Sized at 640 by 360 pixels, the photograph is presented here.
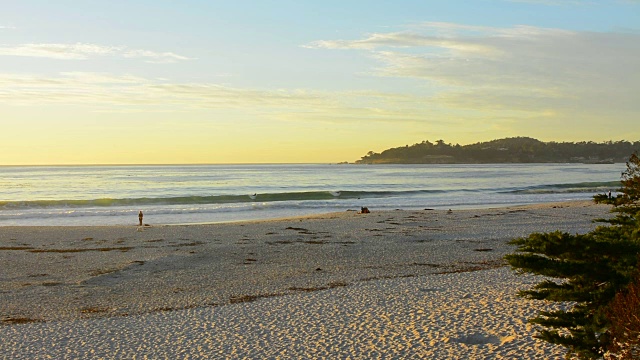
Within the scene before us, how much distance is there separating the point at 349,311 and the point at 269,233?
1151 centimetres

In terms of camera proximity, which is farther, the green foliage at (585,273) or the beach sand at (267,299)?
the beach sand at (267,299)

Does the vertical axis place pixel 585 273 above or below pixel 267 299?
above

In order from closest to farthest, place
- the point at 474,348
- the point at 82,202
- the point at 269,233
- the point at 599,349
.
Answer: the point at 599,349 → the point at 474,348 → the point at 269,233 → the point at 82,202

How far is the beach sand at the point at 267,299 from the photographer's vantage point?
717 cm

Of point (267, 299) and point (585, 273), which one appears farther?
point (267, 299)

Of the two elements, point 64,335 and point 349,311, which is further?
point 349,311

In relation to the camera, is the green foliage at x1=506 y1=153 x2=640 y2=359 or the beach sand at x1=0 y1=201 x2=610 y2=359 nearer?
the green foliage at x1=506 y1=153 x2=640 y2=359

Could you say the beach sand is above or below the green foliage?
below

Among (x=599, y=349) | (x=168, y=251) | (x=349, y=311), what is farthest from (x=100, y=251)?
(x=599, y=349)

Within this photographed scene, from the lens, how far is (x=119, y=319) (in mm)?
8625

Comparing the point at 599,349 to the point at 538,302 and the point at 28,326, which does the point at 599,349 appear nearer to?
the point at 538,302

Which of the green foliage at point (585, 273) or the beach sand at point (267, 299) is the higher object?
the green foliage at point (585, 273)

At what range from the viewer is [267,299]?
32.0ft

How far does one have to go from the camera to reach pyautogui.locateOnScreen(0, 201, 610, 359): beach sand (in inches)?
282
